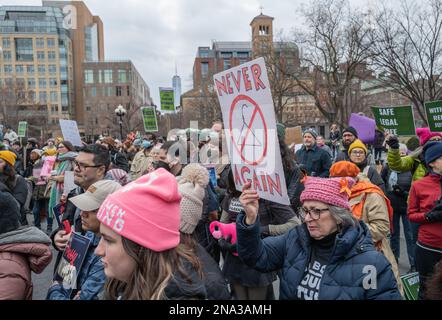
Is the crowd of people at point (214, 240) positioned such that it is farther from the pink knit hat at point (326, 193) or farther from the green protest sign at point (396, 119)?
the green protest sign at point (396, 119)

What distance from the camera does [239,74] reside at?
279 centimetres

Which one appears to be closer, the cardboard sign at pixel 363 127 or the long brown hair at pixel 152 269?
the long brown hair at pixel 152 269

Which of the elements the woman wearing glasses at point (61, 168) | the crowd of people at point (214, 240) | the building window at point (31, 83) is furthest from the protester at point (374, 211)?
the building window at point (31, 83)

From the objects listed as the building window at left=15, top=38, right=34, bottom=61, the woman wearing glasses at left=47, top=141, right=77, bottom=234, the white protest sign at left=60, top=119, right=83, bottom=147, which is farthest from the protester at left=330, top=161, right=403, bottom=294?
the building window at left=15, top=38, right=34, bottom=61

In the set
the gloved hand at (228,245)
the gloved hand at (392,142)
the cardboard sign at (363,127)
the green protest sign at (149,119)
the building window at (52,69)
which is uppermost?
the building window at (52,69)

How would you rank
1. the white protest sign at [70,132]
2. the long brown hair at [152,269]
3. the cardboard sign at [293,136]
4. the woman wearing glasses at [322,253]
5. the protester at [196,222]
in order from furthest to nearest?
1. the cardboard sign at [293,136]
2. the white protest sign at [70,132]
3. the woman wearing glasses at [322,253]
4. the protester at [196,222]
5. the long brown hair at [152,269]

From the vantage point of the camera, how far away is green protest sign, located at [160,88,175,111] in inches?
598

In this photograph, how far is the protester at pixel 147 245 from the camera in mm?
1828

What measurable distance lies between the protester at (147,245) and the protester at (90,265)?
45cm

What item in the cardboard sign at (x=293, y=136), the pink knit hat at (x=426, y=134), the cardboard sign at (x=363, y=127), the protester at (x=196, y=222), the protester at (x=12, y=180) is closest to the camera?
the protester at (x=196, y=222)

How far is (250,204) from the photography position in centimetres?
263

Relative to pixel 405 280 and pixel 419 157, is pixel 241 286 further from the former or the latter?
pixel 419 157
